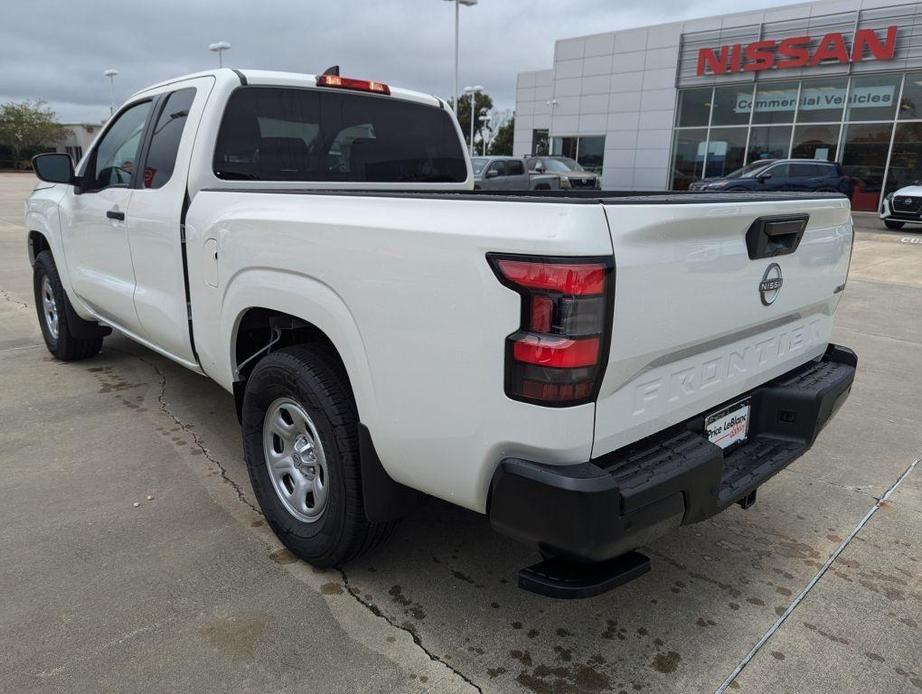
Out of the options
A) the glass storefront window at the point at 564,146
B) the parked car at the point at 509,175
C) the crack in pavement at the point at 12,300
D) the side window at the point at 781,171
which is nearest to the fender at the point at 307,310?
the crack in pavement at the point at 12,300

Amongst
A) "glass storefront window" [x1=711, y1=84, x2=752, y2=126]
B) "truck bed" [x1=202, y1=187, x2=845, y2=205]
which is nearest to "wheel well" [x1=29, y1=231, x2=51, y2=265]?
"truck bed" [x1=202, y1=187, x2=845, y2=205]

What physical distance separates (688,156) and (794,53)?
5003mm

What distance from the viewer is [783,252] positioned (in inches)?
96.7

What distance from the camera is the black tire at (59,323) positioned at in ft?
16.7

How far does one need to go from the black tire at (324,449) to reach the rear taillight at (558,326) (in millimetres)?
799

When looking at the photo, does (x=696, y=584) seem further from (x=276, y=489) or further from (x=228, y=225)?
(x=228, y=225)

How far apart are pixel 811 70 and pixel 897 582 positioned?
24793 millimetres

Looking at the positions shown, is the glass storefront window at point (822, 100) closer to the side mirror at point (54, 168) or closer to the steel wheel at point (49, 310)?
the steel wheel at point (49, 310)

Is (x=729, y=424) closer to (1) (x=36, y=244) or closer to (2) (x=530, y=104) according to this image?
(1) (x=36, y=244)

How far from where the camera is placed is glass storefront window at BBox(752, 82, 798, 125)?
23781 mm

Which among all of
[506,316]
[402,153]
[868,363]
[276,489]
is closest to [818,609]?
[506,316]

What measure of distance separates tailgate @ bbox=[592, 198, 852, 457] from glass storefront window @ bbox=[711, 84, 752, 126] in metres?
25.0

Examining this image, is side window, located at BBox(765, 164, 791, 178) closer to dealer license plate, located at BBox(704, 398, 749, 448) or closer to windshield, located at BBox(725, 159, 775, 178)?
windshield, located at BBox(725, 159, 775, 178)

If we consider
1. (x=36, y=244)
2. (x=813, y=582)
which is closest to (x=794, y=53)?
(x=36, y=244)
